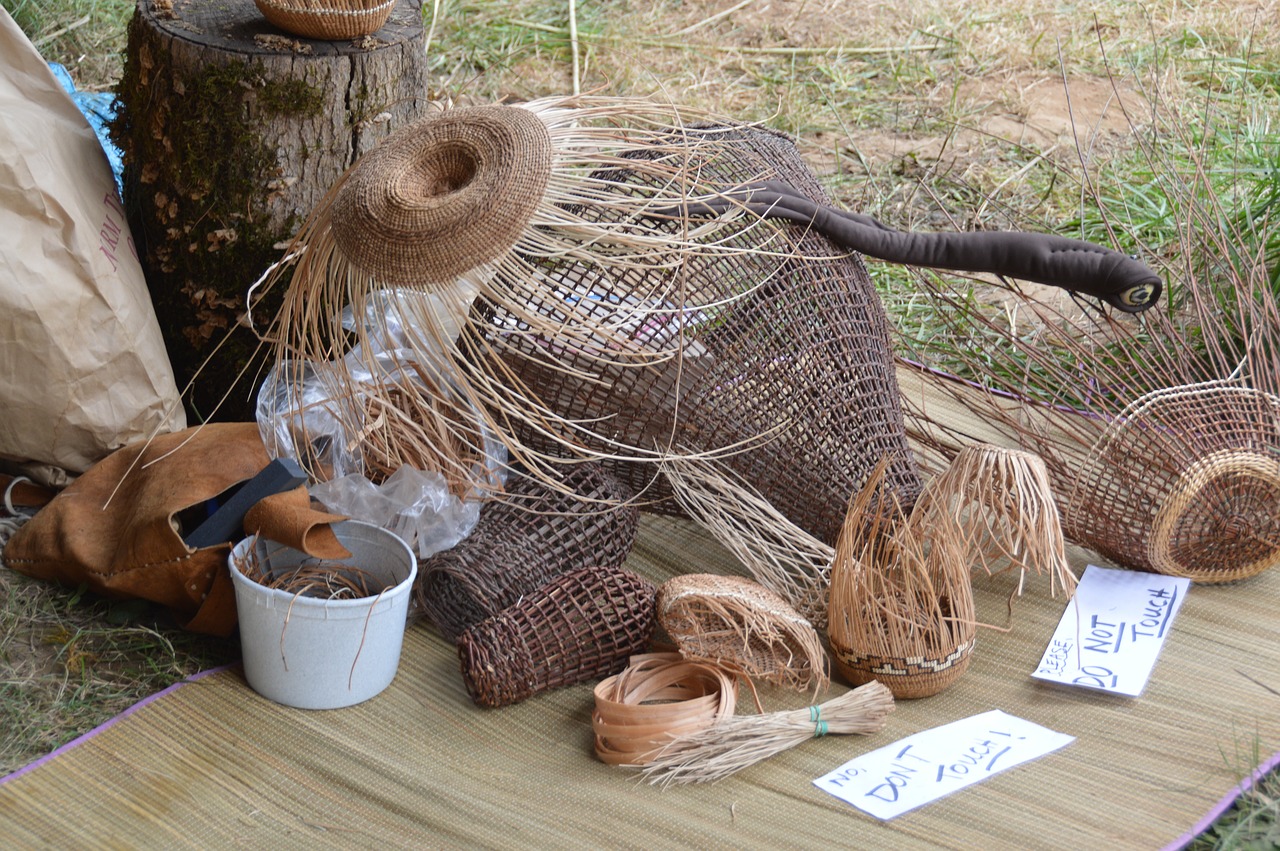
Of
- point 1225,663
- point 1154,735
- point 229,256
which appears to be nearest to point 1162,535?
point 1225,663

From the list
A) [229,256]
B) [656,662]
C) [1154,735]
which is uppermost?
[229,256]

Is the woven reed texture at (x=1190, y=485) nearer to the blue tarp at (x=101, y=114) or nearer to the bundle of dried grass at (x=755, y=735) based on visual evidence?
the bundle of dried grass at (x=755, y=735)

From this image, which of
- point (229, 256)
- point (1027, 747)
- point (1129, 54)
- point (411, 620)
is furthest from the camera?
point (1129, 54)

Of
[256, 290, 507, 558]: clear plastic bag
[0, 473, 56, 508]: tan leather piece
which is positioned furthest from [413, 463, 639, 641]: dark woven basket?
[0, 473, 56, 508]: tan leather piece

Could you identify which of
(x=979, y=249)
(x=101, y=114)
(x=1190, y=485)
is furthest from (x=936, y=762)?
(x=101, y=114)

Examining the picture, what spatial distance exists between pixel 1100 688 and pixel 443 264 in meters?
1.12

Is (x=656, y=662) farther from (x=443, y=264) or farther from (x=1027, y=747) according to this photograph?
(x=443, y=264)

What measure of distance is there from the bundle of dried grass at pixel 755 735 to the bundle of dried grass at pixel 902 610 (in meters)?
0.07

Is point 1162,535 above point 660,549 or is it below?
above

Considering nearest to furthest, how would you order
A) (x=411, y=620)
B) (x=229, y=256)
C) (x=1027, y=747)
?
(x=1027, y=747) → (x=411, y=620) → (x=229, y=256)

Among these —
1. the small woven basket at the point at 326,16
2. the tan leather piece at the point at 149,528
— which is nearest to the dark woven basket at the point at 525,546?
the tan leather piece at the point at 149,528

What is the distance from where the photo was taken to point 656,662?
1.83 m

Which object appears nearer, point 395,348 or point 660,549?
point 395,348

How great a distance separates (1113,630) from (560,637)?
86 centimetres
